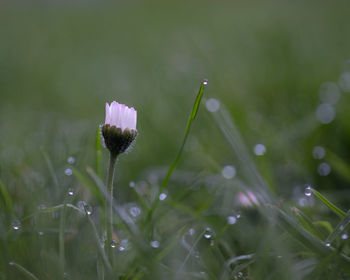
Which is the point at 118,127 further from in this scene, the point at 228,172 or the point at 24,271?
the point at 228,172

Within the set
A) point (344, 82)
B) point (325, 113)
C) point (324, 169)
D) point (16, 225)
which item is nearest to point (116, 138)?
point (16, 225)

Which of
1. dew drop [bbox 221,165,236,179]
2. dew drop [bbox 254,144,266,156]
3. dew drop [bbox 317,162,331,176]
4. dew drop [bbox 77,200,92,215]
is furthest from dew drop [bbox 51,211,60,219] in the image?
dew drop [bbox 317,162,331,176]

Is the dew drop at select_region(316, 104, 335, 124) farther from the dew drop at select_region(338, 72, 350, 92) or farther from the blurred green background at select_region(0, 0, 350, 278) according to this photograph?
the dew drop at select_region(338, 72, 350, 92)

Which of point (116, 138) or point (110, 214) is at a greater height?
point (116, 138)

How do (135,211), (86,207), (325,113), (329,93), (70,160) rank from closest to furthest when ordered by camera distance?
1. (86,207)
2. (135,211)
3. (70,160)
4. (325,113)
5. (329,93)

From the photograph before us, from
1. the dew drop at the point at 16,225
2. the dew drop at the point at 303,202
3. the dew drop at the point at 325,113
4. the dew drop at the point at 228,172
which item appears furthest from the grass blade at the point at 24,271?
the dew drop at the point at 325,113

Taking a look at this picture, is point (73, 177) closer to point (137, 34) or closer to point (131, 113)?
point (131, 113)

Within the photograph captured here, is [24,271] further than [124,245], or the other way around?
[124,245]

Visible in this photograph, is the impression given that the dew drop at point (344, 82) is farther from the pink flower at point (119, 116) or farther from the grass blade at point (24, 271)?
the grass blade at point (24, 271)
